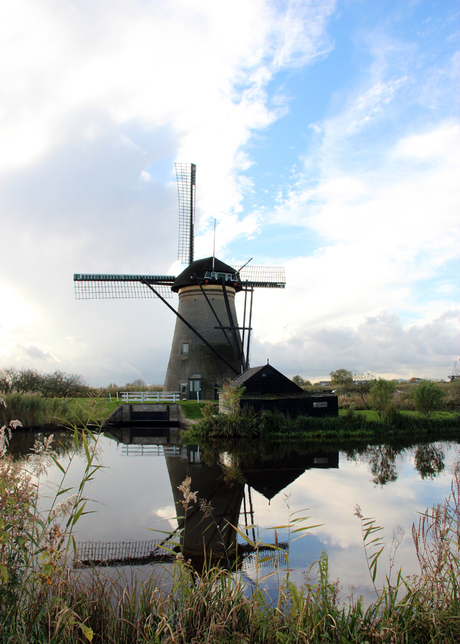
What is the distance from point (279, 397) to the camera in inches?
695

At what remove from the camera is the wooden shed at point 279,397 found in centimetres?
1744

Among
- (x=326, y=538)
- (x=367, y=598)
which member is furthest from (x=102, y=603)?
(x=326, y=538)

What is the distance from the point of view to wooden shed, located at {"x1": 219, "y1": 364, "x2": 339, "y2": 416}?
17438mm

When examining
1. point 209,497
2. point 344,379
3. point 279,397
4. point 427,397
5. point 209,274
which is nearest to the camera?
point 209,497

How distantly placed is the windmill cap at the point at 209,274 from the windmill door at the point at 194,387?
5.47 meters

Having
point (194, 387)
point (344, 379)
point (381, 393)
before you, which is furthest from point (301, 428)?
point (344, 379)

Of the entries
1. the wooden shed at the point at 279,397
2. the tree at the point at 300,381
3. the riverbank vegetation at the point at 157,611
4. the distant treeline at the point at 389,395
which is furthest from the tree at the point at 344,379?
the riverbank vegetation at the point at 157,611

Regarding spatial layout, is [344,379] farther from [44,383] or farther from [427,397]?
[44,383]

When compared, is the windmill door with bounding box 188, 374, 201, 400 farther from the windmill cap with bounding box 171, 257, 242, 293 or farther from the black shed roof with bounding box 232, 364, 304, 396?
the black shed roof with bounding box 232, 364, 304, 396

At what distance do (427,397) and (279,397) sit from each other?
7618mm

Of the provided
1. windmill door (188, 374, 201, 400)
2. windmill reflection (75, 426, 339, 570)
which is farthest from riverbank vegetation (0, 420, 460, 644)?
windmill door (188, 374, 201, 400)

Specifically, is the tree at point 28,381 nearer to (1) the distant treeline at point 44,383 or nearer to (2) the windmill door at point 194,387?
(1) the distant treeline at point 44,383

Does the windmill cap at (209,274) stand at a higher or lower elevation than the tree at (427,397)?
higher

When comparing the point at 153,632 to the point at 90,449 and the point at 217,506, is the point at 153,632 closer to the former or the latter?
the point at 90,449
